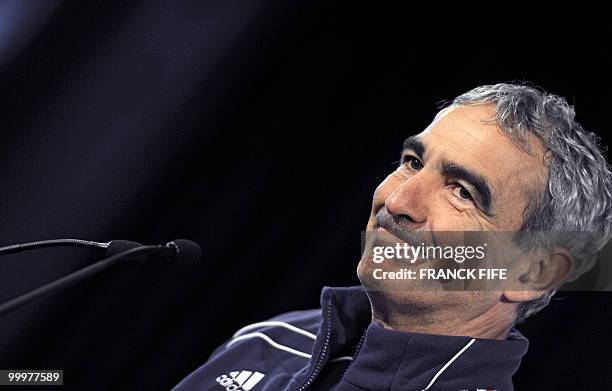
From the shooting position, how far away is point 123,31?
169 cm

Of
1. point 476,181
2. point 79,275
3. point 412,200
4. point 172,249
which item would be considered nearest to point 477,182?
point 476,181

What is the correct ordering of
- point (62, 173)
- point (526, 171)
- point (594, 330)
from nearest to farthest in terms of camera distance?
point (526, 171) → point (594, 330) → point (62, 173)

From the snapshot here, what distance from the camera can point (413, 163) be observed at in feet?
4.48

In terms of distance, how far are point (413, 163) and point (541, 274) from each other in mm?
320

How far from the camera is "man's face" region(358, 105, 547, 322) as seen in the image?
49.9 inches

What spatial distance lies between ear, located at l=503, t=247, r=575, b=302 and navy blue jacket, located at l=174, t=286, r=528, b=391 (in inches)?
3.5

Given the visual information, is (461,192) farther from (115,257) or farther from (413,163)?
(115,257)

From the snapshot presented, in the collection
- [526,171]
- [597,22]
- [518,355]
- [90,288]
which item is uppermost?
[597,22]

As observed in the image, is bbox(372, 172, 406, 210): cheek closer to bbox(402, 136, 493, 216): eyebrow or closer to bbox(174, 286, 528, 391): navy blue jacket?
bbox(402, 136, 493, 216): eyebrow

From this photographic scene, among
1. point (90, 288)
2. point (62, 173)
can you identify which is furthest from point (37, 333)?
point (62, 173)

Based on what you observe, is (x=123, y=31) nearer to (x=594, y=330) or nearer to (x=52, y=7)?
(x=52, y=7)

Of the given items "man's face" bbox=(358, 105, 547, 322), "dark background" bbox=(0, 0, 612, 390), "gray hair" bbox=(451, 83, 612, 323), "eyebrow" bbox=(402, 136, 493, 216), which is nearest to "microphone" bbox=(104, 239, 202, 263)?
"man's face" bbox=(358, 105, 547, 322)

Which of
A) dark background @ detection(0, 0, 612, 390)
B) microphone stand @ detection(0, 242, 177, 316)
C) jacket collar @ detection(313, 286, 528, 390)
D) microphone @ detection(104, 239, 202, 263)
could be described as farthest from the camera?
dark background @ detection(0, 0, 612, 390)

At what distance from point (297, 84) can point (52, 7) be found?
603 millimetres
